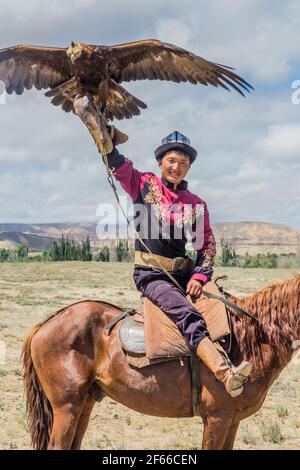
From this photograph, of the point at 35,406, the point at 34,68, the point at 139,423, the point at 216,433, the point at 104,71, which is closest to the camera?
the point at 216,433

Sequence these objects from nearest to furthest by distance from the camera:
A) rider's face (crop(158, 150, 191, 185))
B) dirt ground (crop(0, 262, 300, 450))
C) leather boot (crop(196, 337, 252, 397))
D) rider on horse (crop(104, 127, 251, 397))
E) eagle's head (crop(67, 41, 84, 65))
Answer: leather boot (crop(196, 337, 252, 397)) → rider on horse (crop(104, 127, 251, 397)) → rider's face (crop(158, 150, 191, 185)) → eagle's head (crop(67, 41, 84, 65)) → dirt ground (crop(0, 262, 300, 450))

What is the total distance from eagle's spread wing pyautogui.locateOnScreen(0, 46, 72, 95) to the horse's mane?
3168 millimetres

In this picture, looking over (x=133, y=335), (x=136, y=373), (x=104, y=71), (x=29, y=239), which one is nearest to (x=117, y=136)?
(x=104, y=71)

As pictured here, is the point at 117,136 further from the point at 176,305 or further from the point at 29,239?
the point at 29,239

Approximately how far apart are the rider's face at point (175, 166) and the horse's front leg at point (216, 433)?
1.93 m

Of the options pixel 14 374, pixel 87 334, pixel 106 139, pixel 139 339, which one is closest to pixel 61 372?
pixel 87 334

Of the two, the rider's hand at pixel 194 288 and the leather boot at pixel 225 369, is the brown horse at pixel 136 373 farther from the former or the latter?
the rider's hand at pixel 194 288

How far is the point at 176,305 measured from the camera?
452 centimetres

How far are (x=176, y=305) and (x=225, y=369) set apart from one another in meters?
0.63

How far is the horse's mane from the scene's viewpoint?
4.59 metres

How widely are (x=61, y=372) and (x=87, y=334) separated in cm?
37

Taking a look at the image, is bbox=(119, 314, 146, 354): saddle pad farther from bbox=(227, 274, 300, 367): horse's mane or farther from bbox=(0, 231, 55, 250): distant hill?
bbox=(0, 231, 55, 250): distant hill

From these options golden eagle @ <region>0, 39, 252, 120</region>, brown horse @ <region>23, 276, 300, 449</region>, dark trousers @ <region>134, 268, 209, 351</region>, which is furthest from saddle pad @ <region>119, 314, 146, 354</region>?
golden eagle @ <region>0, 39, 252, 120</region>

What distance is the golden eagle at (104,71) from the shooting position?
5508 mm
